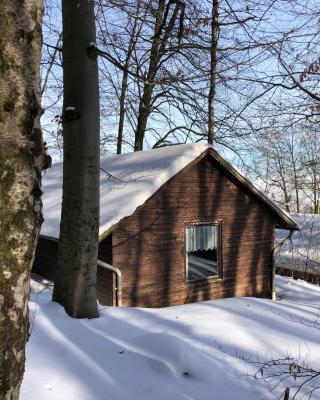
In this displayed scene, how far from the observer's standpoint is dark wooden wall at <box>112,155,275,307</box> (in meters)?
10.1

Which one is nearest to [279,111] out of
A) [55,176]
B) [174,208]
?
[174,208]

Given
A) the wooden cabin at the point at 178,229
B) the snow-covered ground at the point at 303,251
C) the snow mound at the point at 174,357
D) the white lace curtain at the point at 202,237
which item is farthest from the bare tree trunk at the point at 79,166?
the snow-covered ground at the point at 303,251

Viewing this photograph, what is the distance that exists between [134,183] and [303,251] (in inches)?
597

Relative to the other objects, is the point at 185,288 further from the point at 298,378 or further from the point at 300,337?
the point at 298,378

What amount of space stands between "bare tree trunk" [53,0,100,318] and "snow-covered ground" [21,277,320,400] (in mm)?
356

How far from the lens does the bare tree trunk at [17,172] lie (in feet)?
5.89

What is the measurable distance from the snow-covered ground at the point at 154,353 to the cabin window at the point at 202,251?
5182 mm

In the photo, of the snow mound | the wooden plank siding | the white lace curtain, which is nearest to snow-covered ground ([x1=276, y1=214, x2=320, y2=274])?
the wooden plank siding

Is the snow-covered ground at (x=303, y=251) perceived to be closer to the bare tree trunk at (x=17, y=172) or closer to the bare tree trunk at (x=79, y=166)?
the bare tree trunk at (x=79, y=166)

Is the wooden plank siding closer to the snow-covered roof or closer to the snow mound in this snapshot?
the snow-covered roof

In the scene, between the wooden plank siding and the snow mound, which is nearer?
the snow mound

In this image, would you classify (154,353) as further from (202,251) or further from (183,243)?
(202,251)

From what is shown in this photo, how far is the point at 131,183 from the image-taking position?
10.4m

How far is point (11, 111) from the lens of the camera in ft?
5.88
